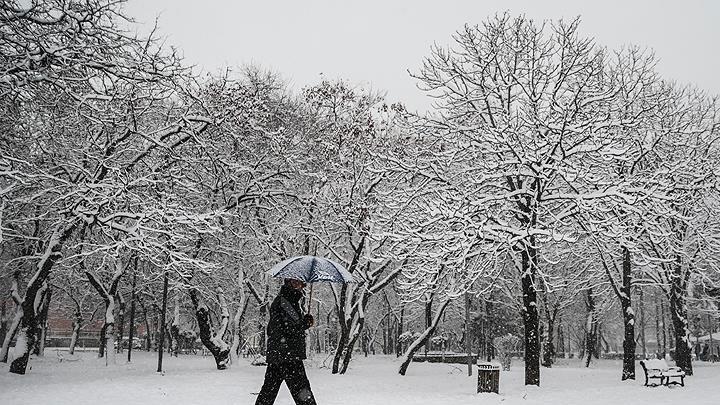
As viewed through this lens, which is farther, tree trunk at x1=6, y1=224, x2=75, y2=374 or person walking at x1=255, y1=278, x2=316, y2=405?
tree trunk at x1=6, y1=224, x2=75, y2=374

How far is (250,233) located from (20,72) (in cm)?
1556

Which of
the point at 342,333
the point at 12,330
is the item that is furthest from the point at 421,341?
the point at 12,330

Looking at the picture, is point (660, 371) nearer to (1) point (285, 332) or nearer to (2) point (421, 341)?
(2) point (421, 341)

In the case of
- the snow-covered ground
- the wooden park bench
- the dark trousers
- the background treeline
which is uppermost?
the background treeline

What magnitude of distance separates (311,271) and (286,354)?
111 inches

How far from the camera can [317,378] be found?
67.2ft

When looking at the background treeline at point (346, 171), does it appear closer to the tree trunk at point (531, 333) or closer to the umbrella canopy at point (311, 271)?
the tree trunk at point (531, 333)

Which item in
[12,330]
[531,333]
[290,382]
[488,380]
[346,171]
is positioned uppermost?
[346,171]

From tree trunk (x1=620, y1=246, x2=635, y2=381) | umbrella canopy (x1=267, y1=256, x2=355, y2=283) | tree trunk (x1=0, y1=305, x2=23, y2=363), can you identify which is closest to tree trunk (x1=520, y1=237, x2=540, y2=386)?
tree trunk (x1=620, y1=246, x2=635, y2=381)

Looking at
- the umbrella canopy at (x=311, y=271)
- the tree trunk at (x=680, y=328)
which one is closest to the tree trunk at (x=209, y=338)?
the umbrella canopy at (x=311, y=271)

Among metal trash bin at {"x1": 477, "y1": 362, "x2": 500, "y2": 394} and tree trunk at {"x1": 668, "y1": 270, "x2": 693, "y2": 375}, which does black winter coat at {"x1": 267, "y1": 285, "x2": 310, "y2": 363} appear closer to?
metal trash bin at {"x1": 477, "y1": 362, "x2": 500, "y2": 394}

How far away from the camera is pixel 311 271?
35.3 ft

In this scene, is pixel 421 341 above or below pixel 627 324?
below

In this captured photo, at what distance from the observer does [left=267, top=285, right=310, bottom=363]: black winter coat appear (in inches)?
317
